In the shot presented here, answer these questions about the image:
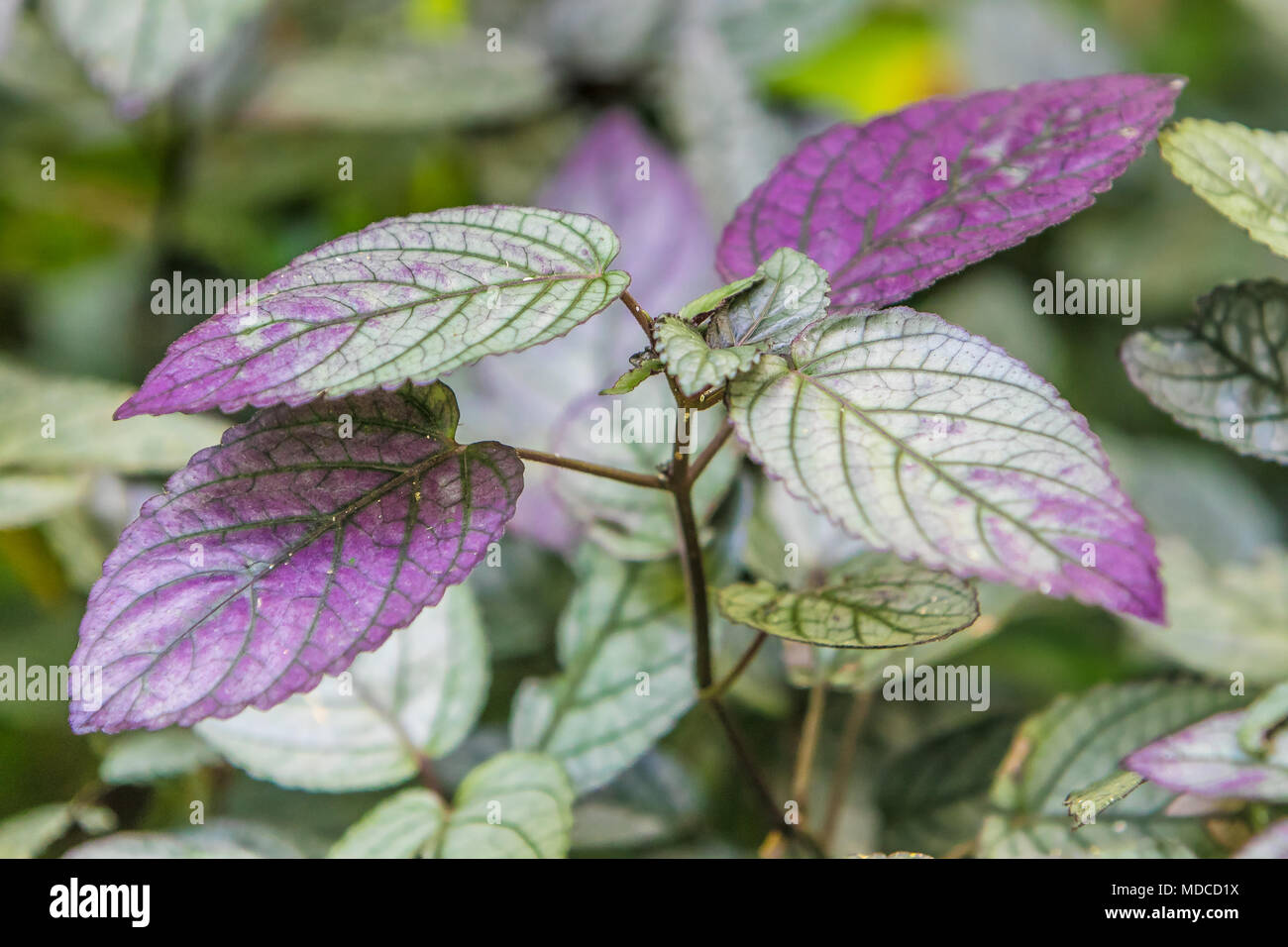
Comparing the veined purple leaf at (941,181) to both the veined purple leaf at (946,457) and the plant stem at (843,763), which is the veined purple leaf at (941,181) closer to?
the veined purple leaf at (946,457)

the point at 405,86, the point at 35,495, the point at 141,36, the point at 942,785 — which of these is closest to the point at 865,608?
the point at 942,785

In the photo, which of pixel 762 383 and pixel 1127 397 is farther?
pixel 1127 397

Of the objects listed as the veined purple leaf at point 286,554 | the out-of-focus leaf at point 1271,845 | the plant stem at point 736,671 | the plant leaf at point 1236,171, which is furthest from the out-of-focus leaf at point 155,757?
the plant leaf at point 1236,171

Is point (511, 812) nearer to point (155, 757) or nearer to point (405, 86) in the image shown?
point (155, 757)

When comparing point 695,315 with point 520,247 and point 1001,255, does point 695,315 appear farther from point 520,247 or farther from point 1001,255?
point 1001,255
